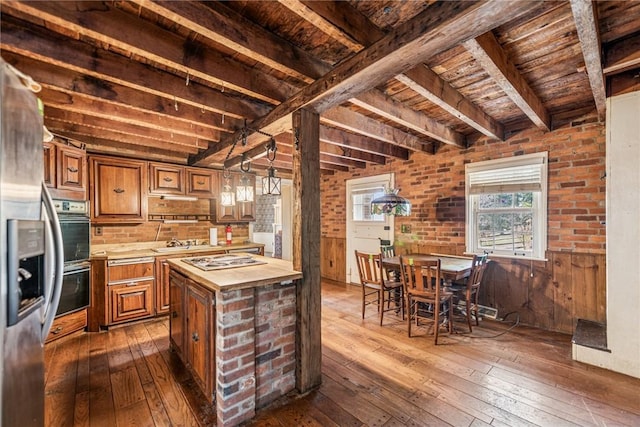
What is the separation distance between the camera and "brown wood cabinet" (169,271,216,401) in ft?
6.08

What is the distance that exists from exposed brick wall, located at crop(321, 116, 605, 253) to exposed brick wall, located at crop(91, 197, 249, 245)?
296 centimetres

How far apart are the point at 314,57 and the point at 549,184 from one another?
123 inches

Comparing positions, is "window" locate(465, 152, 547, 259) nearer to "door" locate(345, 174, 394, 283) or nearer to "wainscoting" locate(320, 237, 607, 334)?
"wainscoting" locate(320, 237, 607, 334)

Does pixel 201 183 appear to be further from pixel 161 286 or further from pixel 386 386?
pixel 386 386

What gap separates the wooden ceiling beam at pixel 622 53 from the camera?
6.31 feet

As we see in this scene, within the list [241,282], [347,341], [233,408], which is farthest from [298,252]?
[347,341]

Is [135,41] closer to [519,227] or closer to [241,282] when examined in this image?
[241,282]

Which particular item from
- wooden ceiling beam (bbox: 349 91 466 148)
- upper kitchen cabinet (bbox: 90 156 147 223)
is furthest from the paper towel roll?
wooden ceiling beam (bbox: 349 91 466 148)

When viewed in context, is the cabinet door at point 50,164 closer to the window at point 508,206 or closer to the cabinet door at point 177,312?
the cabinet door at point 177,312

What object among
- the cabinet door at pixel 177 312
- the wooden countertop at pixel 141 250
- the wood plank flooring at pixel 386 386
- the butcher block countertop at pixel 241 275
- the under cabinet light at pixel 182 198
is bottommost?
the wood plank flooring at pixel 386 386

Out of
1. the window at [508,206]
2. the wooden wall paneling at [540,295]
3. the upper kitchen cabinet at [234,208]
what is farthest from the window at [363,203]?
the wooden wall paneling at [540,295]

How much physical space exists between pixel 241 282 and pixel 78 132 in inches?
123

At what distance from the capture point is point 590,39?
1590 mm

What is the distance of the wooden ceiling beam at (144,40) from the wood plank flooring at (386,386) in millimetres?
2307
